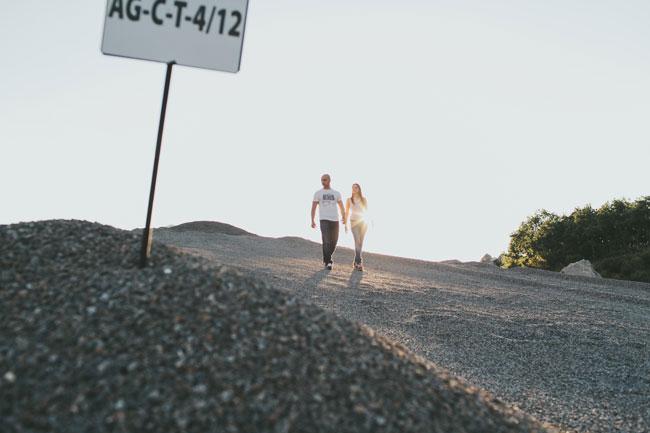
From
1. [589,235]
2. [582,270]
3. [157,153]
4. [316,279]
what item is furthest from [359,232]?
[589,235]

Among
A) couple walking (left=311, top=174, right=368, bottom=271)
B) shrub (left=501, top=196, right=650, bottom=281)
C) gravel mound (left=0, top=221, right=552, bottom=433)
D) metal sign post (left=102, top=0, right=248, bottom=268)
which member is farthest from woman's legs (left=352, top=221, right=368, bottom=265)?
shrub (left=501, top=196, right=650, bottom=281)

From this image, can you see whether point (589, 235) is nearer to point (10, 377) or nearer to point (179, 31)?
point (179, 31)

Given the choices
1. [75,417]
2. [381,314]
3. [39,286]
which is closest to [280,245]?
[381,314]

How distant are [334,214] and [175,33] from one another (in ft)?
31.3

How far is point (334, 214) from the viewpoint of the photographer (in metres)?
15.0

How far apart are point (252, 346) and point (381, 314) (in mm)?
6220

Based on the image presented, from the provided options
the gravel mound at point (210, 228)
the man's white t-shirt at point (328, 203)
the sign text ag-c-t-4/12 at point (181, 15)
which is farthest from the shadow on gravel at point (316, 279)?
the gravel mound at point (210, 228)

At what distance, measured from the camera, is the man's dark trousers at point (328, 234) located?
49.3 feet

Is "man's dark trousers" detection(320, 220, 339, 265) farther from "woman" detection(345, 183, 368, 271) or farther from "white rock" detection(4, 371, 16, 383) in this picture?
"white rock" detection(4, 371, 16, 383)

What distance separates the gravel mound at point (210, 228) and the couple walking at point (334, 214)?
761 cm

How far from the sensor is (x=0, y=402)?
366cm

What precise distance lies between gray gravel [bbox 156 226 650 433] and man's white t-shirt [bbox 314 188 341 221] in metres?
1.36

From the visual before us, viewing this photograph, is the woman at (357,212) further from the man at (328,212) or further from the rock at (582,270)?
the rock at (582,270)

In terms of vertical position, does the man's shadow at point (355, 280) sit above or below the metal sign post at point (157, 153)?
below
